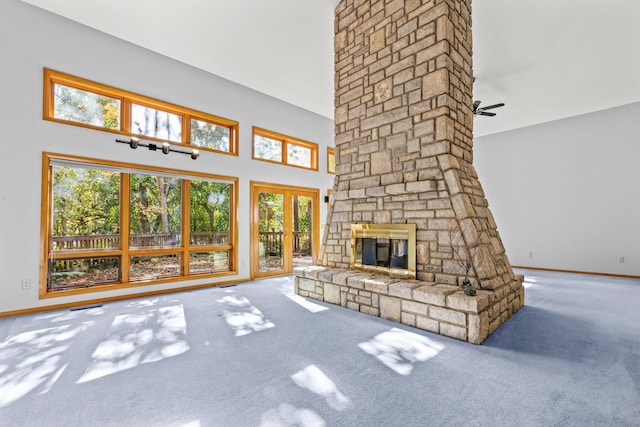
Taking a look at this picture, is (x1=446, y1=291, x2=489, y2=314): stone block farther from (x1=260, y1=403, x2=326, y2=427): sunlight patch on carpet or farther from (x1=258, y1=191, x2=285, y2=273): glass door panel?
(x1=258, y1=191, x2=285, y2=273): glass door panel

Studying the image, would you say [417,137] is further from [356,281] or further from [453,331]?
[453,331]

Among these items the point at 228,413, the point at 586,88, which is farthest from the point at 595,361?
the point at 586,88

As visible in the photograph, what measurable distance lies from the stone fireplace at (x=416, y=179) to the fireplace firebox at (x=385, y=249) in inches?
0.9

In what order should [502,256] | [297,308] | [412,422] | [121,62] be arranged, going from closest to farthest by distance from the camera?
[412,422], [502,256], [297,308], [121,62]

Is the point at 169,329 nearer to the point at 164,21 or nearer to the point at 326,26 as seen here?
the point at 164,21

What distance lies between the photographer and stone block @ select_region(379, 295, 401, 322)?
3.12 meters

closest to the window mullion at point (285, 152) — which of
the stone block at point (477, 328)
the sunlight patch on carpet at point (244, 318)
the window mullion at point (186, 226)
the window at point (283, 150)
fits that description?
the window at point (283, 150)

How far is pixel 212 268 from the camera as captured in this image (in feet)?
17.3

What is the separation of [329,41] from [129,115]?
3256mm

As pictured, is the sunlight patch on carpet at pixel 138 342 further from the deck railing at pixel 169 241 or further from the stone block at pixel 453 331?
the stone block at pixel 453 331

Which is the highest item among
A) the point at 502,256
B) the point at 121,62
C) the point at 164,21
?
the point at 164,21

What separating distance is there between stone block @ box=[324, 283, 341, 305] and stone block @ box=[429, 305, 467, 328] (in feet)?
4.18

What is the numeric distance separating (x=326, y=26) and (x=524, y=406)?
4797 mm

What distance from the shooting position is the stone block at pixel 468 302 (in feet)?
8.33
